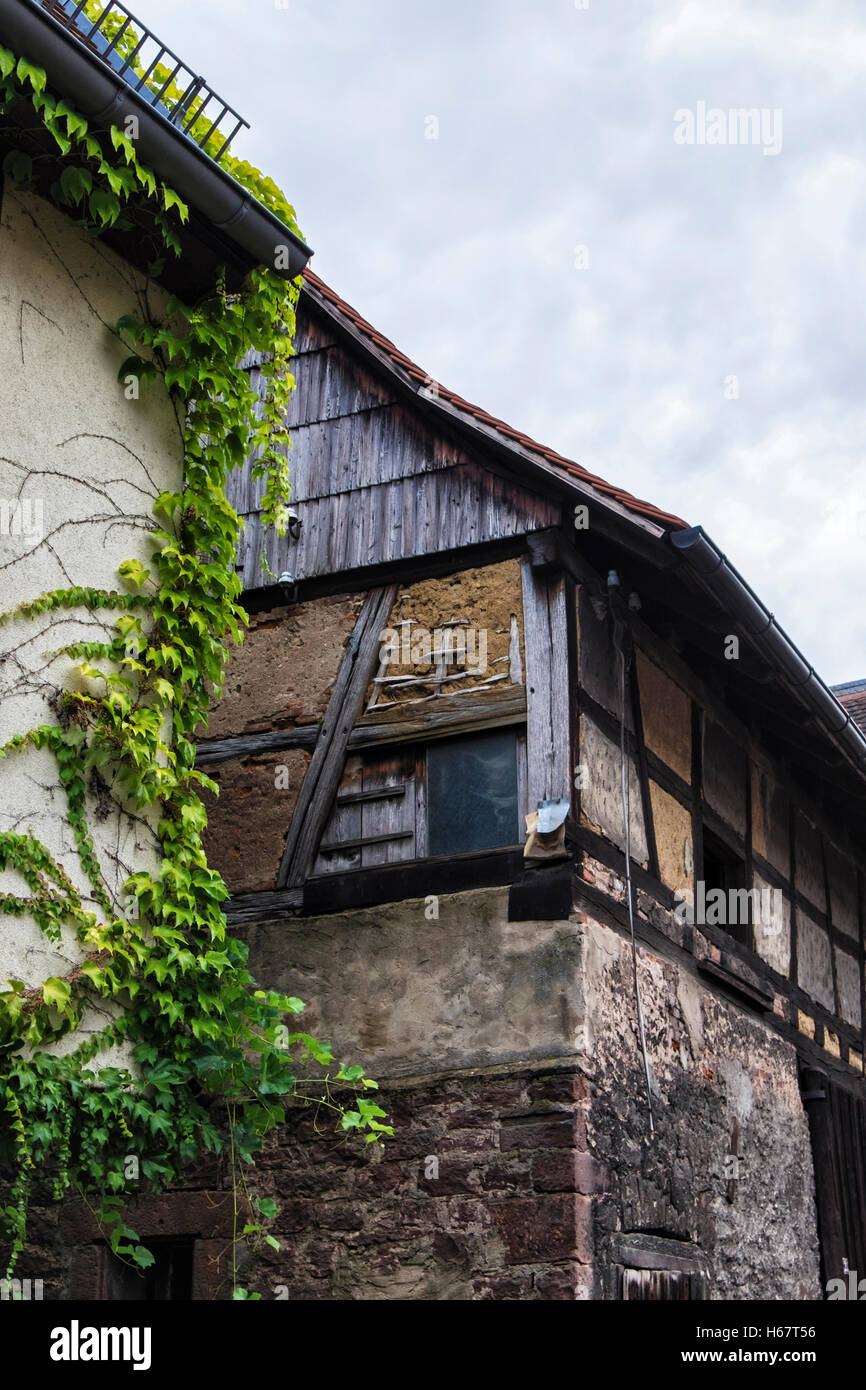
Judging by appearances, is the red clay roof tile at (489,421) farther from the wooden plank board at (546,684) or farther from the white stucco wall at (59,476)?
the white stucco wall at (59,476)

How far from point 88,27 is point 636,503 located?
329 centimetres

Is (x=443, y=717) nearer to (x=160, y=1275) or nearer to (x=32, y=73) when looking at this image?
(x=160, y=1275)

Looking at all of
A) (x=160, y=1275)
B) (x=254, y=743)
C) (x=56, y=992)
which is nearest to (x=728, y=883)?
(x=254, y=743)

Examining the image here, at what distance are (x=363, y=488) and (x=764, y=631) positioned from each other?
7.80 ft

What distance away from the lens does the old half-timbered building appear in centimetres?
696

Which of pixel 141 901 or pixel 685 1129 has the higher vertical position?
pixel 141 901

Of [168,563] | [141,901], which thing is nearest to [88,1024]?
[141,901]

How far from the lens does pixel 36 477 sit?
5.59 m

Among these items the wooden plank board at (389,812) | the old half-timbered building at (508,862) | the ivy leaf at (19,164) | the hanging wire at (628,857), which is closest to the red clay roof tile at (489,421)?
the old half-timbered building at (508,862)

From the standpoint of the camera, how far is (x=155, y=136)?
18.4 ft

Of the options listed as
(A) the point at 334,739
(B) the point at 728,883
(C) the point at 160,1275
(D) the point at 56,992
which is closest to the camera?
(D) the point at 56,992

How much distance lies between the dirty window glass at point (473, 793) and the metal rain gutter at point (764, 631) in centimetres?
127

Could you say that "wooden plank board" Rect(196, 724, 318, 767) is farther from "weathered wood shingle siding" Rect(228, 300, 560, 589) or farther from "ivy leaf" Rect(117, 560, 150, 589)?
"ivy leaf" Rect(117, 560, 150, 589)
